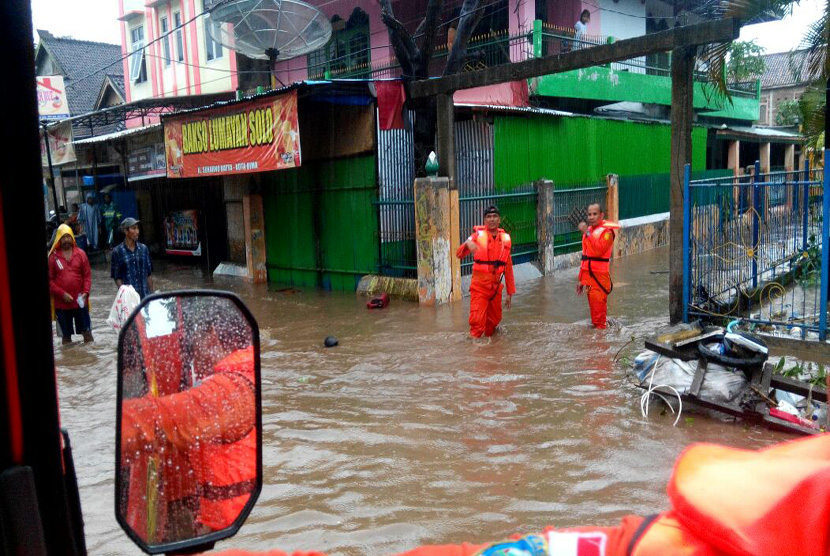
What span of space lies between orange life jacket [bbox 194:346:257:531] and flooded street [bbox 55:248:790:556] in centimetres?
271

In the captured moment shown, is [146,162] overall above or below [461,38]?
below

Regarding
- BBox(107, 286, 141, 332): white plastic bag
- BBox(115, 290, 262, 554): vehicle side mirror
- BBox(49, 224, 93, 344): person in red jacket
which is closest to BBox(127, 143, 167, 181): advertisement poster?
BBox(49, 224, 93, 344): person in red jacket

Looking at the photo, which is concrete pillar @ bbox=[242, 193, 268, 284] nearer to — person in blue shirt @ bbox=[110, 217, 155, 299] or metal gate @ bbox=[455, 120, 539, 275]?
metal gate @ bbox=[455, 120, 539, 275]

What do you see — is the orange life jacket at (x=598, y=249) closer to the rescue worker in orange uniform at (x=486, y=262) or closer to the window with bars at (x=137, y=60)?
the rescue worker in orange uniform at (x=486, y=262)

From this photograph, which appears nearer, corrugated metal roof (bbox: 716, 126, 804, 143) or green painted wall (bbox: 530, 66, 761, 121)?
green painted wall (bbox: 530, 66, 761, 121)

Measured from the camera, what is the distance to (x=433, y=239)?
11.1 m

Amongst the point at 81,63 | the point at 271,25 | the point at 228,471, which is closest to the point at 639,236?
the point at 271,25

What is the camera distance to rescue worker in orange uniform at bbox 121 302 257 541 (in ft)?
4.59

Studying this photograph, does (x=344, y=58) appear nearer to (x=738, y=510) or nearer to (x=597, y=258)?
(x=597, y=258)

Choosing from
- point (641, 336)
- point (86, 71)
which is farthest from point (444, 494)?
point (86, 71)

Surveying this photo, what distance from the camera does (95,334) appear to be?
34.4 feet

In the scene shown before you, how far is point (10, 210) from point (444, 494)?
3.92 m

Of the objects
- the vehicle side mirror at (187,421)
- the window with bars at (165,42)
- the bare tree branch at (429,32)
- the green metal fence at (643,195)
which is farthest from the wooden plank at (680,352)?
the window with bars at (165,42)

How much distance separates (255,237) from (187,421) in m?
13.7
